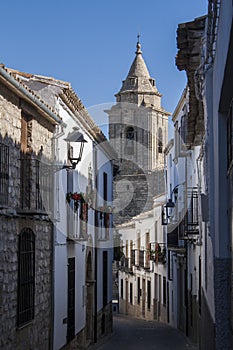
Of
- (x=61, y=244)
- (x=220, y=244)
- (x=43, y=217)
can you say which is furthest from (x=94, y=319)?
(x=220, y=244)

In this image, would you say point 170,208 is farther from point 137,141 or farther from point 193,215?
point 137,141

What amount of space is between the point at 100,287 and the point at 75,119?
24.1 ft

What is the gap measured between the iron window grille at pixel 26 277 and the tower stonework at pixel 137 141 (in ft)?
105

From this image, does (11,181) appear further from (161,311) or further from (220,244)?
(161,311)

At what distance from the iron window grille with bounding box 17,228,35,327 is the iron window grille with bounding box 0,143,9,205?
1.30 m

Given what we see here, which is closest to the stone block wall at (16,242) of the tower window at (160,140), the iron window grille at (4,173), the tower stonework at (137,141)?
the iron window grille at (4,173)

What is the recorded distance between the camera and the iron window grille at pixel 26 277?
38.8ft

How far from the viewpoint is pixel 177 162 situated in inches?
1061

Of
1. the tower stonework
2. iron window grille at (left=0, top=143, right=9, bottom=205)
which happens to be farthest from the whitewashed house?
the tower stonework

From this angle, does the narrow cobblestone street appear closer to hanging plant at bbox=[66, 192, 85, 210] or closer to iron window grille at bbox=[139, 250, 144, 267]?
hanging plant at bbox=[66, 192, 85, 210]

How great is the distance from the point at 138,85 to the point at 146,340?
87.0 ft

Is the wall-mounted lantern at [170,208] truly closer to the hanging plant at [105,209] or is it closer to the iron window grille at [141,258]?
the hanging plant at [105,209]

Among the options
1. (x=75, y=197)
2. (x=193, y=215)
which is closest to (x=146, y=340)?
(x=193, y=215)

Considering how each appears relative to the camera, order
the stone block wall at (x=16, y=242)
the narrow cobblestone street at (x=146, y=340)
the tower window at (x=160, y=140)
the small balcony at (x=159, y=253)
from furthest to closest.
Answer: the tower window at (x=160, y=140) < the small balcony at (x=159, y=253) < the narrow cobblestone street at (x=146, y=340) < the stone block wall at (x=16, y=242)
